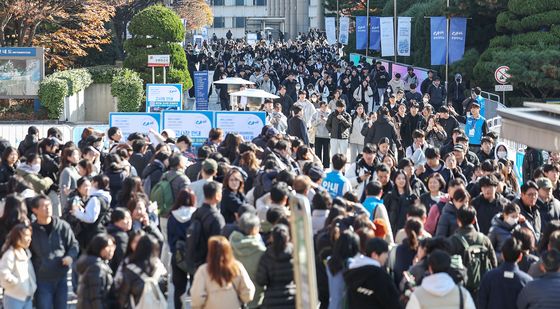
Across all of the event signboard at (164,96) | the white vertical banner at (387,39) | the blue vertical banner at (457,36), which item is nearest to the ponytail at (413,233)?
the event signboard at (164,96)

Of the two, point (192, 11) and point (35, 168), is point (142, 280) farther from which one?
point (192, 11)

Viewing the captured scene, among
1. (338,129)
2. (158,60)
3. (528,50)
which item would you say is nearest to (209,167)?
(338,129)

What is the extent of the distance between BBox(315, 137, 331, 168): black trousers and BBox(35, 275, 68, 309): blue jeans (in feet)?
42.6

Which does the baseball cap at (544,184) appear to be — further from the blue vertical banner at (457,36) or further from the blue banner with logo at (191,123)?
the blue vertical banner at (457,36)

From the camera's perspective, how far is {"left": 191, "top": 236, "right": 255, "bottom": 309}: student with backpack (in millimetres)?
9391

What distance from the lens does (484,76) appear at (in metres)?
41.0

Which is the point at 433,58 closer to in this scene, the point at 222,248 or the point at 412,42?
the point at 412,42

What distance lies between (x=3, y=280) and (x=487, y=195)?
5.12 meters

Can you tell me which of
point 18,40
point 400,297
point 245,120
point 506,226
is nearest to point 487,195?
point 506,226

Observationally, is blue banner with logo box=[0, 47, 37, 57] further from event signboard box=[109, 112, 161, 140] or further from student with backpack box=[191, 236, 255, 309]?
student with backpack box=[191, 236, 255, 309]

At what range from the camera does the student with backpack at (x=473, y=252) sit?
10406mm

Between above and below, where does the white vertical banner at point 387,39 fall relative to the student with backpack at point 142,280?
above

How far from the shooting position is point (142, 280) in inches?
367

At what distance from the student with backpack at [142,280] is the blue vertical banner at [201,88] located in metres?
25.6
